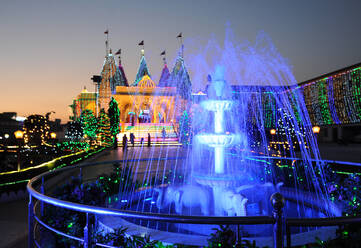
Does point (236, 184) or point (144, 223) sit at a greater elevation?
point (236, 184)

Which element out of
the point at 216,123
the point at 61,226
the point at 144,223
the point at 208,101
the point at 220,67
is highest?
the point at 220,67

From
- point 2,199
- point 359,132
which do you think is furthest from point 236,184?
point 359,132

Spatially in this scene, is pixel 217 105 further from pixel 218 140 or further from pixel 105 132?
pixel 105 132

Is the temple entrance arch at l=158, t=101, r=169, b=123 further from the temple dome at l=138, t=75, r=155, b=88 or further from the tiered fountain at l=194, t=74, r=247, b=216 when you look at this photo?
the tiered fountain at l=194, t=74, r=247, b=216

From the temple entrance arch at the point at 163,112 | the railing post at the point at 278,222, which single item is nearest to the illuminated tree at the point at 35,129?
the railing post at the point at 278,222

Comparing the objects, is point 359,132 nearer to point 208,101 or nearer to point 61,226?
point 208,101

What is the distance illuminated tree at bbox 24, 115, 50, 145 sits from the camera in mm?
25766

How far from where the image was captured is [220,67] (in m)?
8.74

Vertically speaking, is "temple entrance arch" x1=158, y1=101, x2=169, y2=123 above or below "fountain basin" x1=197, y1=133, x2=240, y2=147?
above

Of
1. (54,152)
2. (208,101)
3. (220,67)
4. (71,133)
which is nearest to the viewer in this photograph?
(208,101)

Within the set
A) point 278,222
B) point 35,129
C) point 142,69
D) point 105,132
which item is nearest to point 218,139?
point 278,222

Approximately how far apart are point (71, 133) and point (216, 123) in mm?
56859

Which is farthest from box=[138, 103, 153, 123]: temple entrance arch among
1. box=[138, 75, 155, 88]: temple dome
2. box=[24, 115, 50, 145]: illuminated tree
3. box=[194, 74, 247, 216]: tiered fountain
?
box=[194, 74, 247, 216]: tiered fountain

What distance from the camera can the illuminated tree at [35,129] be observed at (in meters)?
25.8
